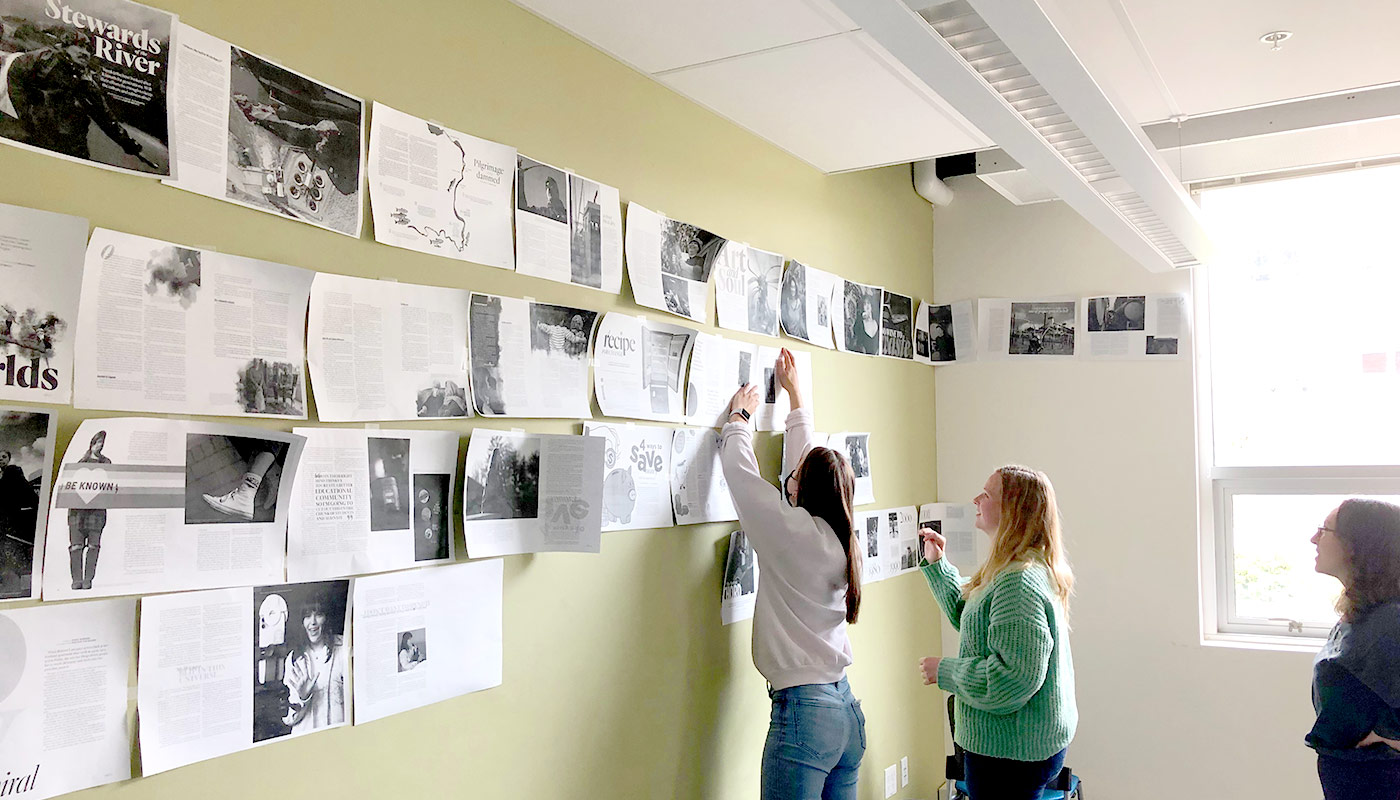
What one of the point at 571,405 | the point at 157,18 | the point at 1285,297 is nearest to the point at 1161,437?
the point at 1285,297

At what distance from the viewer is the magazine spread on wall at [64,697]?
1.30 meters

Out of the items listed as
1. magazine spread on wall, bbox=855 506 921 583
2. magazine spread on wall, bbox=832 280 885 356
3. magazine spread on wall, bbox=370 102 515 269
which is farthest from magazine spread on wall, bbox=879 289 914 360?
magazine spread on wall, bbox=370 102 515 269

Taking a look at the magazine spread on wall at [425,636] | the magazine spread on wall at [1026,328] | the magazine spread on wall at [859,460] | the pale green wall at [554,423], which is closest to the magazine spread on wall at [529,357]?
the pale green wall at [554,423]

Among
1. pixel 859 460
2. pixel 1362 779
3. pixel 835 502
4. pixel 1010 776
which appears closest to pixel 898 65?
pixel 835 502

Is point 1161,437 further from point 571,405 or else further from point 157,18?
point 157,18

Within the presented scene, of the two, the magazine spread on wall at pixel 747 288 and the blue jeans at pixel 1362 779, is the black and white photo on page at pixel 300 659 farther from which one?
the blue jeans at pixel 1362 779

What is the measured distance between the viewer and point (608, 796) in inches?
91.9

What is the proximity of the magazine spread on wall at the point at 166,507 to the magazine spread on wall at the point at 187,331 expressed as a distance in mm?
42

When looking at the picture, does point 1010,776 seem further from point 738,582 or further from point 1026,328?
point 1026,328

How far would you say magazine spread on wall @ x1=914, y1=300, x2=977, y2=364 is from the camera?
4199mm

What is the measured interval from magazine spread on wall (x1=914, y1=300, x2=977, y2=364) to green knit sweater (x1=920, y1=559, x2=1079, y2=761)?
68.4 inches

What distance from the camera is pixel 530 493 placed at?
2109mm

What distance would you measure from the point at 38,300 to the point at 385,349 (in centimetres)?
58

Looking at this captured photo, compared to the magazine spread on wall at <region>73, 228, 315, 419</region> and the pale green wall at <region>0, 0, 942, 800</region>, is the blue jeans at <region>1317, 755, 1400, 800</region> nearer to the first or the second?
the pale green wall at <region>0, 0, 942, 800</region>
